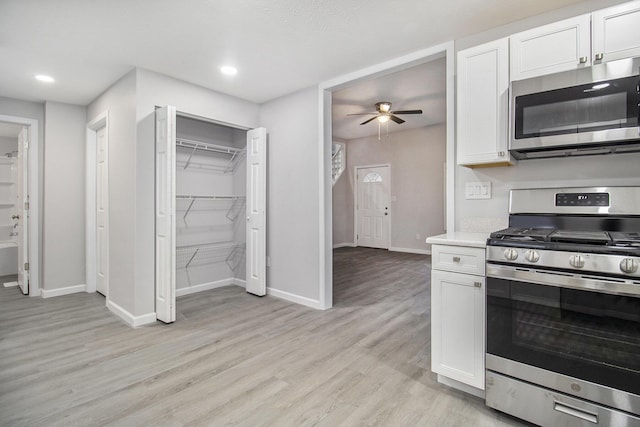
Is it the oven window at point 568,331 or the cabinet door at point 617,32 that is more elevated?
the cabinet door at point 617,32

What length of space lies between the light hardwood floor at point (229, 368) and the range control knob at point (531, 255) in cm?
91

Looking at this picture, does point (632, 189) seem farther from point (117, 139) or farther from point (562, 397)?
point (117, 139)

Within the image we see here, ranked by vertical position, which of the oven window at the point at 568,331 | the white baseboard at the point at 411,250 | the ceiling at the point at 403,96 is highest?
the ceiling at the point at 403,96

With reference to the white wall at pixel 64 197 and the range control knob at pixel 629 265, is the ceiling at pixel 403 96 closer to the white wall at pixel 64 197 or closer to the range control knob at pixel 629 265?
the range control knob at pixel 629 265

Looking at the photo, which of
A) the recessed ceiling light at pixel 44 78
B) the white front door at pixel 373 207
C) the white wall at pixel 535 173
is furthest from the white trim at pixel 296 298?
the white front door at pixel 373 207

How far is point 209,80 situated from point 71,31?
122cm

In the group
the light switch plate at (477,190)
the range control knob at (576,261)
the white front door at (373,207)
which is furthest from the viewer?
the white front door at (373,207)

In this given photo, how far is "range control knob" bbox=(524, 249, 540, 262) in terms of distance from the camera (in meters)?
1.63

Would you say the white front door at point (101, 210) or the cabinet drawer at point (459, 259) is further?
the white front door at point (101, 210)

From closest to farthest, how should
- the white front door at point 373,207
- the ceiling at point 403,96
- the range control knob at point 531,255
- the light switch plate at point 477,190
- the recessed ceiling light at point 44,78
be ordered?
the range control knob at point 531,255 → the light switch plate at point 477,190 → the recessed ceiling light at point 44,78 → the ceiling at point 403,96 → the white front door at point 373,207

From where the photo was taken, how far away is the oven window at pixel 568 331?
143 centimetres

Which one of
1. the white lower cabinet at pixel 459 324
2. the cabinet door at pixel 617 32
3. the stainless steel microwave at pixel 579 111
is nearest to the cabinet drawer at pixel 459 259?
the white lower cabinet at pixel 459 324

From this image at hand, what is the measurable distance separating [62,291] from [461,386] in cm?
474

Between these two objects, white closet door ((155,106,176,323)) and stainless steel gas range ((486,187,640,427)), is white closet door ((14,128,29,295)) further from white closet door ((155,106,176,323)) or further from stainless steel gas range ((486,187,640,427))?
stainless steel gas range ((486,187,640,427))
